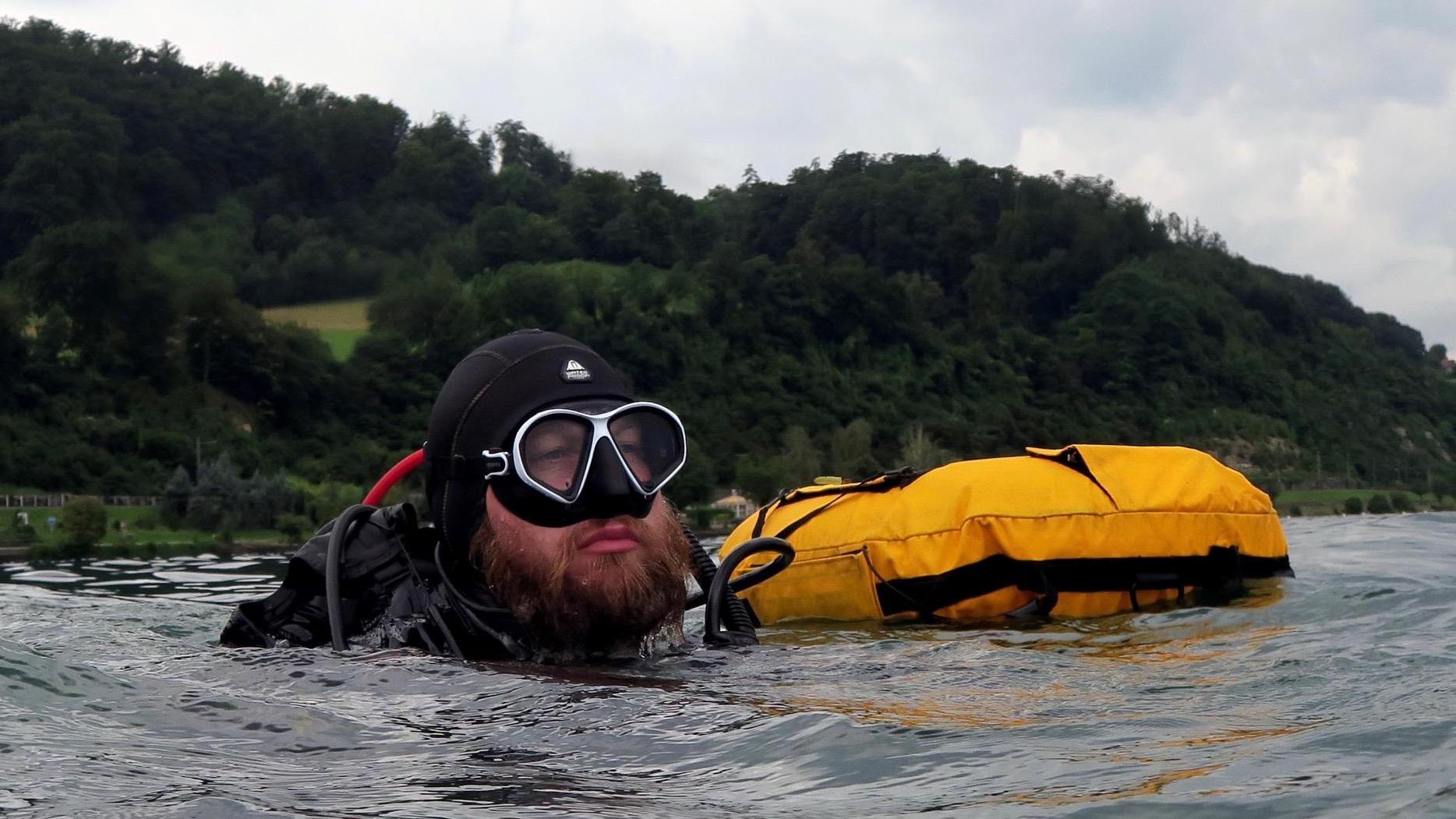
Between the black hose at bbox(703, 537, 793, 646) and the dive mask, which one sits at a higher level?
the dive mask

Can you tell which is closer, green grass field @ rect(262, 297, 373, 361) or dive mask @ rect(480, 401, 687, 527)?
dive mask @ rect(480, 401, 687, 527)

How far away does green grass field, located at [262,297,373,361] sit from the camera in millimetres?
38375

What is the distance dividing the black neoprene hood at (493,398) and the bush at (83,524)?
24.9 metres

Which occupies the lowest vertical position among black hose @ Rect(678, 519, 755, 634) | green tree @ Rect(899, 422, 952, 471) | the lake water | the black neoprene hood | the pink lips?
the lake water

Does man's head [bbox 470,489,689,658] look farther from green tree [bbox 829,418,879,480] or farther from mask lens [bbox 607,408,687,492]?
green tree [bbox 829,418,879,480]

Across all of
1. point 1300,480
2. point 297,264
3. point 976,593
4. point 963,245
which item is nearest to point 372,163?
point 297,264

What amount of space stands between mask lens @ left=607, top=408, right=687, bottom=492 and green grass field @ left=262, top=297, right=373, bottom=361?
3602cm

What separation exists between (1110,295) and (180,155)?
38.4 m

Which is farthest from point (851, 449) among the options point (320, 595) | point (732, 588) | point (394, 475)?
point (320, 595)

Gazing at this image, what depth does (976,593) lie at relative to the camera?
15.4ft

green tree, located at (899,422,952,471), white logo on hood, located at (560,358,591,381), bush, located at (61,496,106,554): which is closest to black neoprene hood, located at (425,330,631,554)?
white logo on hood, located at (560,358,591,381)

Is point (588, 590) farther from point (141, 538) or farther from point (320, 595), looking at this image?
point (141, 538)

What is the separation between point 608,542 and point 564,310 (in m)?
49.8

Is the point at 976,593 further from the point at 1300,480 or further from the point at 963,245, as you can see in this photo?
the point at 963,245
